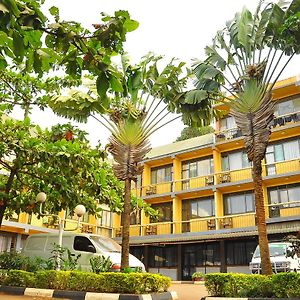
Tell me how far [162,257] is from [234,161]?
8642 mm

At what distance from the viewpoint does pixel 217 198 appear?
84.6 ft

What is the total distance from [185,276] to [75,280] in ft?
59.2

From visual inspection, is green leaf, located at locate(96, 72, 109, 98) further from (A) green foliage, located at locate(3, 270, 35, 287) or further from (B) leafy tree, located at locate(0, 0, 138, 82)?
(A) green foliage, located at locate(3, 270, 35, 287)

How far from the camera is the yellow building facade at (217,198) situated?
76.9 ft

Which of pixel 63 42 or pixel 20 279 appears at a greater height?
pixel 63 42

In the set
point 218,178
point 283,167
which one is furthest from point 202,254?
point 283,167

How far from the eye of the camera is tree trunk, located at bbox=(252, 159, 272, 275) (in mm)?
9125

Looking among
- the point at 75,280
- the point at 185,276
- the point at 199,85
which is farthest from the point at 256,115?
the point at 185,276

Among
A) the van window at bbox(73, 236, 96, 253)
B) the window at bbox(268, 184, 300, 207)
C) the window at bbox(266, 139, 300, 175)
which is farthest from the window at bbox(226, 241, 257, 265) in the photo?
the van window at bbox(73, 236, 96, 253)

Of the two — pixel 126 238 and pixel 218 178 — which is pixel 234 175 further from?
pixel 126 238

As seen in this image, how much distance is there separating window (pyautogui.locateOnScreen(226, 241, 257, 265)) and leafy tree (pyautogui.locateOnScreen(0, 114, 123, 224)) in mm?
12655

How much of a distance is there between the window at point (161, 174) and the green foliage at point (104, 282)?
2068cm

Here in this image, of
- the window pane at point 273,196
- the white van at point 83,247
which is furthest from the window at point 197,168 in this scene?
the white van at point 83,247

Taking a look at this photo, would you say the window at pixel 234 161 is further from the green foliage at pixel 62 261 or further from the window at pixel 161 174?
the green foliage at pixel 62 261
